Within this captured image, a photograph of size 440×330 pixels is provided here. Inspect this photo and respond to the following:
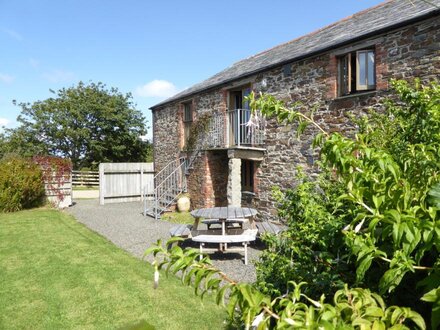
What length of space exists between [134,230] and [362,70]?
774 centimetres

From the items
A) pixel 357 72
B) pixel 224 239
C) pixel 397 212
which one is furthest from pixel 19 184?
pixel 397 212

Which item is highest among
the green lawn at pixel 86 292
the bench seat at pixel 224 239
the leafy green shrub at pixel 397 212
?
the leafy green shrub at pixel 397 212

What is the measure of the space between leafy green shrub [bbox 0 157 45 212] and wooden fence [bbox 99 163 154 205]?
282 cm

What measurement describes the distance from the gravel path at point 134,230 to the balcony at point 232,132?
11.8 feet

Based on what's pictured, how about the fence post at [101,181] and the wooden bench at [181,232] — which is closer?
the wooden bench at [181,232]

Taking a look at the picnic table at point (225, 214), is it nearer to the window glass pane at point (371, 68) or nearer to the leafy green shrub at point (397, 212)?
the window glass pane at point (371, 68)

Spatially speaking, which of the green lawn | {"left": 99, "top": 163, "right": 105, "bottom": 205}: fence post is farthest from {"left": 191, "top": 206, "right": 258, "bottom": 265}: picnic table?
{"left": 99, "top": 163, "right": 105, "bottom": 205}: fence post

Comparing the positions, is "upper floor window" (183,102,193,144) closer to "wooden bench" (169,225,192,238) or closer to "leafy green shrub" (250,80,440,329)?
"wooden bench" (169,225,192,238)

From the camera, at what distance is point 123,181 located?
1661 centimetres

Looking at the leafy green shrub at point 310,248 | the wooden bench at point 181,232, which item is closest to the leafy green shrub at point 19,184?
the wooden bench at point 181,232

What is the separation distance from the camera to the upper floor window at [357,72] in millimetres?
7613

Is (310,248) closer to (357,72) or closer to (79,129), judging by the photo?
(357,72)

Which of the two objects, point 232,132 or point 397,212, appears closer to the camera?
point 397,212

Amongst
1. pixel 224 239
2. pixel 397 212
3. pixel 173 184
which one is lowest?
pixel 224 239
